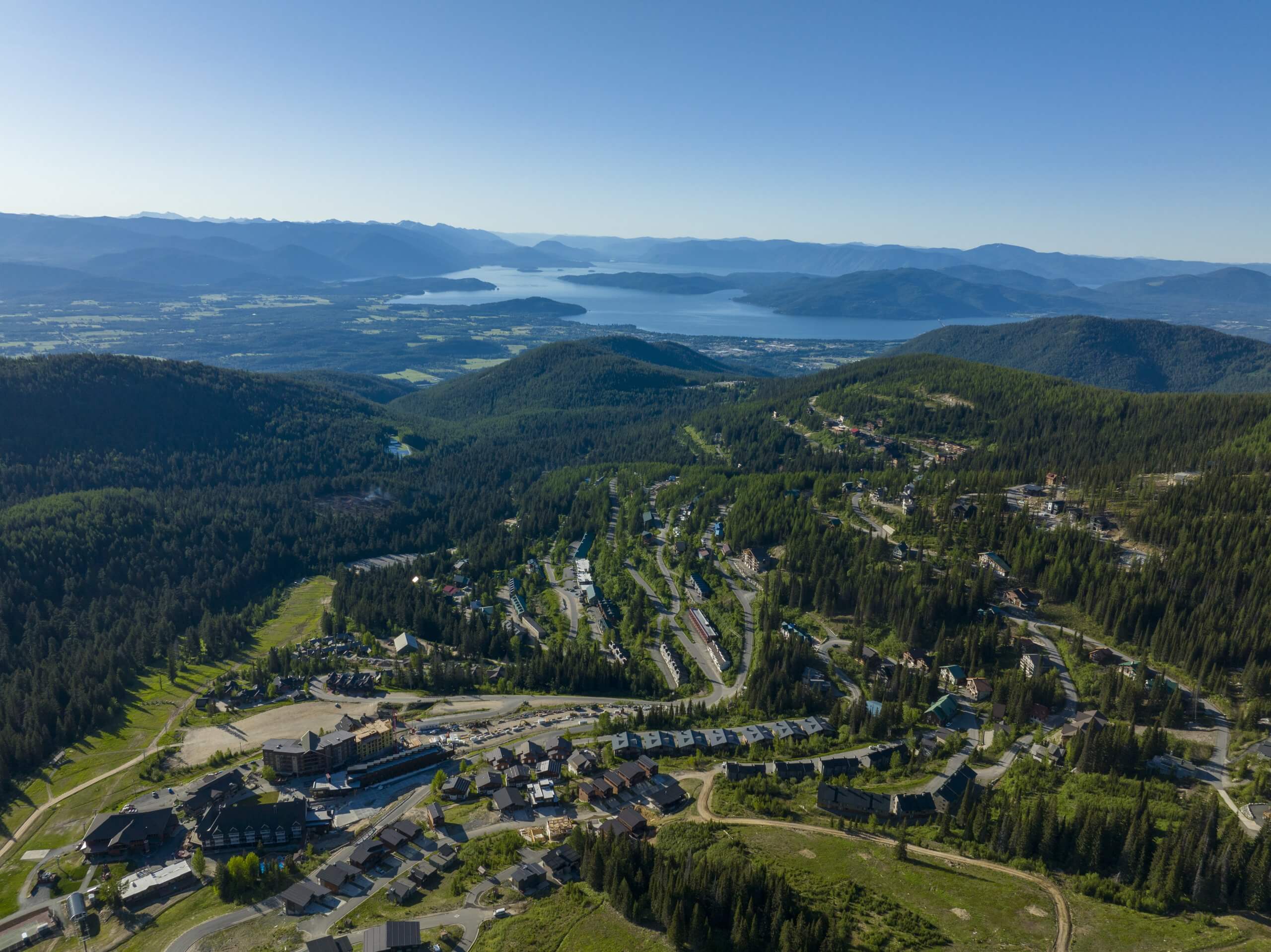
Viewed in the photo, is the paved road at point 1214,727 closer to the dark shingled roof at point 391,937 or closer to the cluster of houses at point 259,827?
the dark shingled roof at point 391,937

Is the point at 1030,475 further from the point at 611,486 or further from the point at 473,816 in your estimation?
the point at 473,816

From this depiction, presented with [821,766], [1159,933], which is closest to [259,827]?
[821,766]

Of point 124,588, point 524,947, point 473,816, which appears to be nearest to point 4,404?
point 124,588

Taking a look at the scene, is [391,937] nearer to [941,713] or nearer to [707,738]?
[707,738]

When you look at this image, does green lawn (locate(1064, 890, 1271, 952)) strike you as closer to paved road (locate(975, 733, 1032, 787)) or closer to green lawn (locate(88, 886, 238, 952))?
paved road (locate(975, 733, 1032, 787))

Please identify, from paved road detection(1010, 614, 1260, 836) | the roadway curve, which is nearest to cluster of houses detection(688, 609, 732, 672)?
the roadway curve
